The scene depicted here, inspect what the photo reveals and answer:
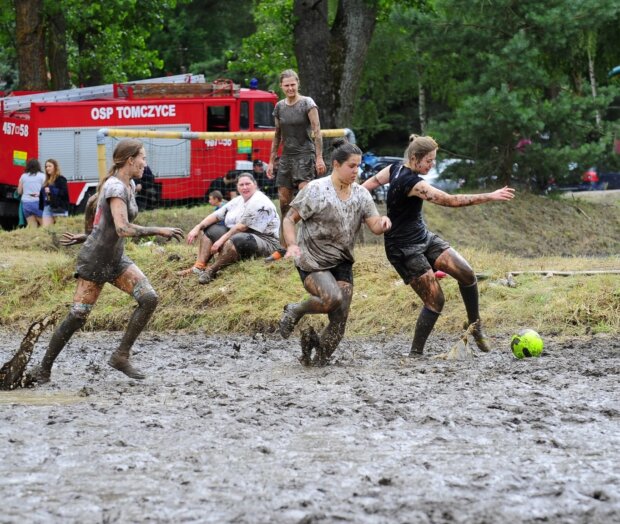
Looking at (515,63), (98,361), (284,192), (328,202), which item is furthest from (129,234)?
(515,63)

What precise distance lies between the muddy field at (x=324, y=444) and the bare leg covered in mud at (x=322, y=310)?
0.20 m

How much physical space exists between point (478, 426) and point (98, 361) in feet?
17.0

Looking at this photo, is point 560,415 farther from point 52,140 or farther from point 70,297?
point 52,140

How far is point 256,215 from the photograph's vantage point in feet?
46.4

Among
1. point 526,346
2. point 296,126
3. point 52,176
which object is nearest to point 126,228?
point 526,346

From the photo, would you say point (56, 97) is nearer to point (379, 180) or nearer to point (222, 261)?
point (222, 261)

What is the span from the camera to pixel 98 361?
1131cm

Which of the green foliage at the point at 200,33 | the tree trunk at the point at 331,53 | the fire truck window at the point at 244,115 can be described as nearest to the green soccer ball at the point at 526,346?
the tree trunk at the point at 331,53

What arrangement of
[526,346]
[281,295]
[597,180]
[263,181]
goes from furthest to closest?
[597,180] → [263,181] → [281,295] → [526,346]

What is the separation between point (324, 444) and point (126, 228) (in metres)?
3.05

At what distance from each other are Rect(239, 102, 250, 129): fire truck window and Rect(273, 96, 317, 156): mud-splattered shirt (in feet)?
35.7

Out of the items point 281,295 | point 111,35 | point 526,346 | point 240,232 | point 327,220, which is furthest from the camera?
point 111,35

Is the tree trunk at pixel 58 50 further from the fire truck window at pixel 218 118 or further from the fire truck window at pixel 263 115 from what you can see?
the fire truck window at pixel 263 115

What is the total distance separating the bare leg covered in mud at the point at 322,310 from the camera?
9.70m
